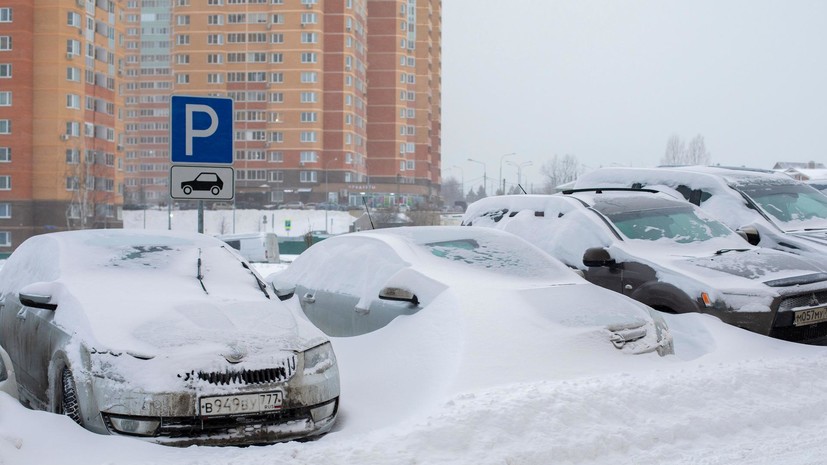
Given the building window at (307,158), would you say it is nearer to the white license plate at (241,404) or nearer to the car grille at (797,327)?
the car grille at (797,327)

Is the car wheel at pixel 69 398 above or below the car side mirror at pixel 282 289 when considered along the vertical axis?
below

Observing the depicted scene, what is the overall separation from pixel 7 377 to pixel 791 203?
32.3ft

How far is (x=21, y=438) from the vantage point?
455 cm

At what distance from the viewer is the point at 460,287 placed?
22.8ft

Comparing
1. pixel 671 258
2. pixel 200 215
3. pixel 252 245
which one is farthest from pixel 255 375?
pixel 252 245

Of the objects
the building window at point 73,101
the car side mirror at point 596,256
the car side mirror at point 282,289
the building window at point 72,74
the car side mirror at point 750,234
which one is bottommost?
the car side mirror at point 282,289

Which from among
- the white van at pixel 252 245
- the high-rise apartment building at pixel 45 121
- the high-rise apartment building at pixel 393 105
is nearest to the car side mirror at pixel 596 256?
the white van at pixel 252 245

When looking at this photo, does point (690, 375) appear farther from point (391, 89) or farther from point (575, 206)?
point (391, 89)

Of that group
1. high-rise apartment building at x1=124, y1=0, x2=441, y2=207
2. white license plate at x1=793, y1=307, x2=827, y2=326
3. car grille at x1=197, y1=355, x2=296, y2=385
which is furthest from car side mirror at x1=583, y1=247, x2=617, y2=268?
high-rise apartment building at x1=124, y1=0, x2=441, y2=207

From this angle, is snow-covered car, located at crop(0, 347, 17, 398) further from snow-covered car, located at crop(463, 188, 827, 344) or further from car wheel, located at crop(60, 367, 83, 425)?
snow-covered car, located at crop(463, 188, 827, 344)

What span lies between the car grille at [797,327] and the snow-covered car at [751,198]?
2073 millimetres

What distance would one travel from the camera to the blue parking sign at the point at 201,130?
830 cm

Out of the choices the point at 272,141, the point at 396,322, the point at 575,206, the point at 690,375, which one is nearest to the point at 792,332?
the point at 690,375

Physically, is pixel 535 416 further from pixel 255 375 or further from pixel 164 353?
pixel 164 353
